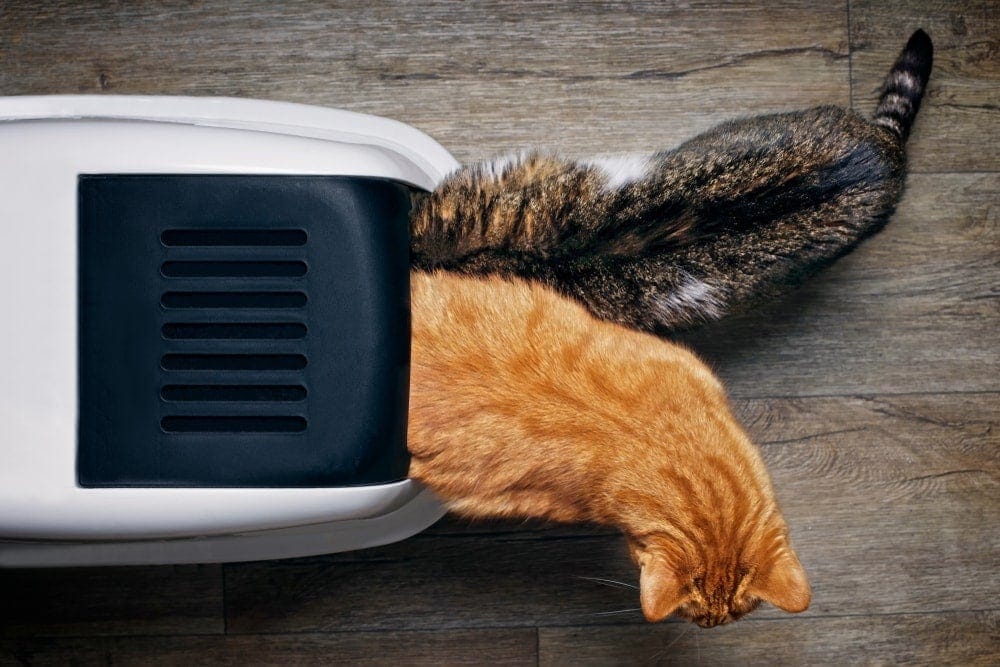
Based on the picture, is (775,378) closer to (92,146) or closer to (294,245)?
(294,245)

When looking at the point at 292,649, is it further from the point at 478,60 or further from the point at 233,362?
the point at 478,60

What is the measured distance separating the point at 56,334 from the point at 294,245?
0.79 feet

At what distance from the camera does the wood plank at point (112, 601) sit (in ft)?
3.72

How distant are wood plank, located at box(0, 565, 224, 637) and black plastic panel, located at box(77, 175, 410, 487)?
21.0 inches

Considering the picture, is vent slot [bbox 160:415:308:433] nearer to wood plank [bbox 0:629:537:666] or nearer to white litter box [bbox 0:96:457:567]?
white litter box [bbox 0:96:457:567]

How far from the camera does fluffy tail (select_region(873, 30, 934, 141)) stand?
1078 millimetres

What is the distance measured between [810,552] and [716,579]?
1.41 ft

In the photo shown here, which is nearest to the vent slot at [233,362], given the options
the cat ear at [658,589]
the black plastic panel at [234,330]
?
the black plastic panel at [234,330]

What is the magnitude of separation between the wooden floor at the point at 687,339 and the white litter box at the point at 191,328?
1.46ft

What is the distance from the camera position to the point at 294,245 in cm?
71

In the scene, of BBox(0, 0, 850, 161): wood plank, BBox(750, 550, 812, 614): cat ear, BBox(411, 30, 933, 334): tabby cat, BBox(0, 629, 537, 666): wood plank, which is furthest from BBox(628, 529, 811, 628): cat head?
BBox(0, 0, 850, 161): wood plank

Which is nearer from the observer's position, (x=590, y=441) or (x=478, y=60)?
(x=590, y=441)

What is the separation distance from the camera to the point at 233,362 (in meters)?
0.71

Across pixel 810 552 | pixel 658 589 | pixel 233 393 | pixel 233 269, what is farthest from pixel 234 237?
pixel 810 552
